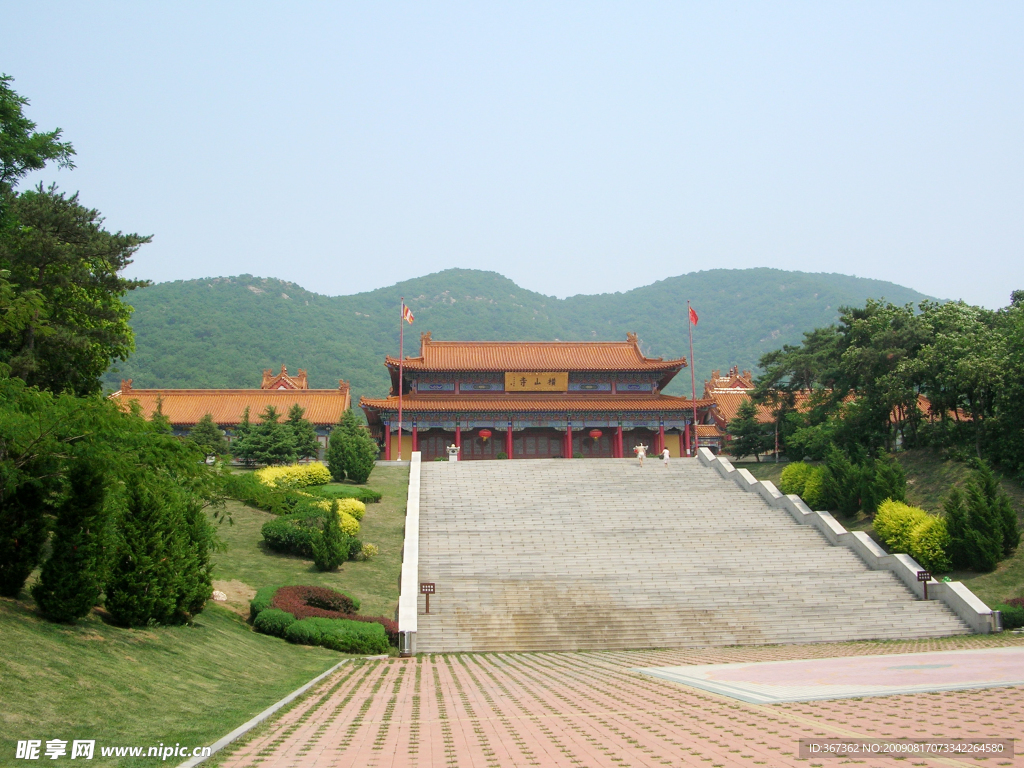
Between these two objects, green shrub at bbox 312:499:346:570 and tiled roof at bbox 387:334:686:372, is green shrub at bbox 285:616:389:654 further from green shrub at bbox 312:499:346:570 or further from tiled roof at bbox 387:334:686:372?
tiled roof at bbox 387:334:686:372

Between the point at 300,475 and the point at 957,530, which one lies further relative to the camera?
the point at 300,475

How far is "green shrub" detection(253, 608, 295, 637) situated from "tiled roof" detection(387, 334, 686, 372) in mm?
24658

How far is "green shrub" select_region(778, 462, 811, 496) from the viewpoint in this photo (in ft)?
91.9

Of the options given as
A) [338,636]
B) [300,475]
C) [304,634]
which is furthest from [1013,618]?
[300,475]

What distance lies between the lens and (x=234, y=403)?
45.1m

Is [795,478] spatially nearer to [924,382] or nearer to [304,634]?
[924,382]

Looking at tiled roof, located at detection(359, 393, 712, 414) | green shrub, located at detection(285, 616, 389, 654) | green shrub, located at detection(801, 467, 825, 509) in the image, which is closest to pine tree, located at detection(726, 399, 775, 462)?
tiled roof, located at detection(359, 393, 712, 414)

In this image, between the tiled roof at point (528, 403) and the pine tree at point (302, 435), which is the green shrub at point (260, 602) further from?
the tiled roof at point (528, 403)

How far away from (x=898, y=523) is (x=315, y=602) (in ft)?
49.5

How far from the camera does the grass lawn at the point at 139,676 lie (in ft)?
25.4

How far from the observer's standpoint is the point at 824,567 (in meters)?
21.4

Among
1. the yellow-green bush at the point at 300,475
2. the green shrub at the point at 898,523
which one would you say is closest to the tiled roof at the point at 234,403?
the yellow-green bush at the point at 300,475

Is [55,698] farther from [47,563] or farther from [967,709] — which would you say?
[967,709]

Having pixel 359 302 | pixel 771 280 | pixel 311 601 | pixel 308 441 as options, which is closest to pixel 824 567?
pixel 311 601
